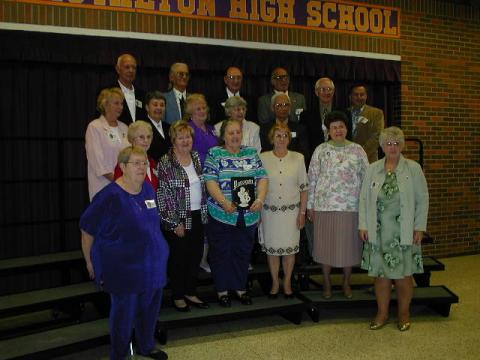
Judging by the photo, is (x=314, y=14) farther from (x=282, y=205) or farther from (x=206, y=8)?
(x=282, y=205)

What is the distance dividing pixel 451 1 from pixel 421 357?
5209 mm

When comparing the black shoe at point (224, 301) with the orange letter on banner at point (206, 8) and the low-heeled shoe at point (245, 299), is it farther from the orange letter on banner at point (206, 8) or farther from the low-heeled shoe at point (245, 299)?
the orange letter on banner at point (206, 8)

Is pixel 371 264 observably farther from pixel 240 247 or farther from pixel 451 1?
pixel 451 1

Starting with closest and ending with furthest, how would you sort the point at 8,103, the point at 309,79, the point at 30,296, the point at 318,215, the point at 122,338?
the point at 122,338
the point at 30,296
the point at 318,215
the point at 8,103
the point at 309,79

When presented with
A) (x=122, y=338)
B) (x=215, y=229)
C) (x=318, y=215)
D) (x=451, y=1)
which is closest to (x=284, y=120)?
(x=318, y=215)

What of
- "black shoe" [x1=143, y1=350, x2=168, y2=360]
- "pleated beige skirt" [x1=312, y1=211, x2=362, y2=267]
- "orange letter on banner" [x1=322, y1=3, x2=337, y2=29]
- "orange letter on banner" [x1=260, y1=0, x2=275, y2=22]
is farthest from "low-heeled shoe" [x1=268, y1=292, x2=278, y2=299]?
"orange letter on banner" [x1=322, y1=3, x2=337, y2=29]

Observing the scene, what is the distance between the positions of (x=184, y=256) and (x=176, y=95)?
1.53 metres

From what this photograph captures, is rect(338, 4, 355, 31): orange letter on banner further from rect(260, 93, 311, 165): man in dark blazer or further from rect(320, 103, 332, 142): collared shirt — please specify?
rect(260, 93, 311, 165): man in dark blazer

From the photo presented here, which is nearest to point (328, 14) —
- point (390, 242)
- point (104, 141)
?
point (390, 242)

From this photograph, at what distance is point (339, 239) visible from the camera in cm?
423

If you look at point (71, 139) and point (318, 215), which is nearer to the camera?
point (318, 215)

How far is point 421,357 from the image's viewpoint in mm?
3564

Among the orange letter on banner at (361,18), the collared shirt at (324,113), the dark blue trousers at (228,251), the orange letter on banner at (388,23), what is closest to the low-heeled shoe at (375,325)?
the dark blue trousers at (228,251)

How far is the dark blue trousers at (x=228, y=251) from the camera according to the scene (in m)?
4.01
